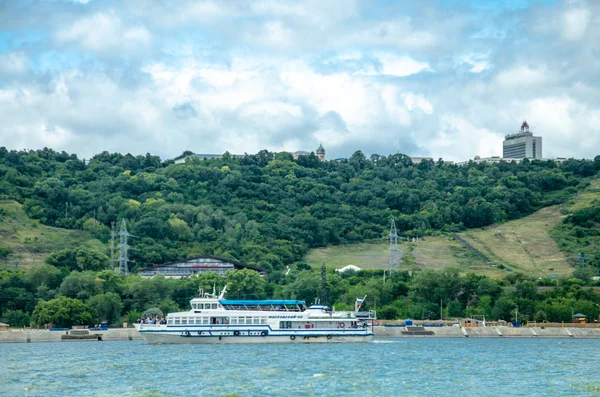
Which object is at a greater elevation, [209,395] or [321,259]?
[321,259]

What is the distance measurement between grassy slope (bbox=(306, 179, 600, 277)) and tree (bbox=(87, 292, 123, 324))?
48.5 m

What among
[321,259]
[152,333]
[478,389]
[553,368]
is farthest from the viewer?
[321,259]

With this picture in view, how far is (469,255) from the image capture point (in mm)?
183500

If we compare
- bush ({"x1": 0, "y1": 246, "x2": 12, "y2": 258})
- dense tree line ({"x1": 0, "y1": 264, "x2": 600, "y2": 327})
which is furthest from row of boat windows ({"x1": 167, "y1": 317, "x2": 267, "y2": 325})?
bush ({"x1": 0, "y1": 246, "x2": 12, "y2": 258})

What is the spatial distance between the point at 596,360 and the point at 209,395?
40.7m

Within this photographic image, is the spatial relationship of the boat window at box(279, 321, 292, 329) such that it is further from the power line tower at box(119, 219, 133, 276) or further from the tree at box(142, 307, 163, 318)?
the power line tower at box(119, 219, 133, 276)

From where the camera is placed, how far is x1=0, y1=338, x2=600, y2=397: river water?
64250 millimetres

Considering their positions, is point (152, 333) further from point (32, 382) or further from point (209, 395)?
point (209, 395)

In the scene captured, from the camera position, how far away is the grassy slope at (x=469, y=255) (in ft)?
568

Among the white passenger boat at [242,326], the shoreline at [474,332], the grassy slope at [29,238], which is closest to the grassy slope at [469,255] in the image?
the shoreline at [474,332]

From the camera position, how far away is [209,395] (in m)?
61.1

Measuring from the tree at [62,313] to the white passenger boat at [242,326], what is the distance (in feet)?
59.6

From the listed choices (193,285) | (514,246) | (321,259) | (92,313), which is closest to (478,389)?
(92,313)

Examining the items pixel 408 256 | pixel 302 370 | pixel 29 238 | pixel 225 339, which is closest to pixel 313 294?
pixel 225 339
